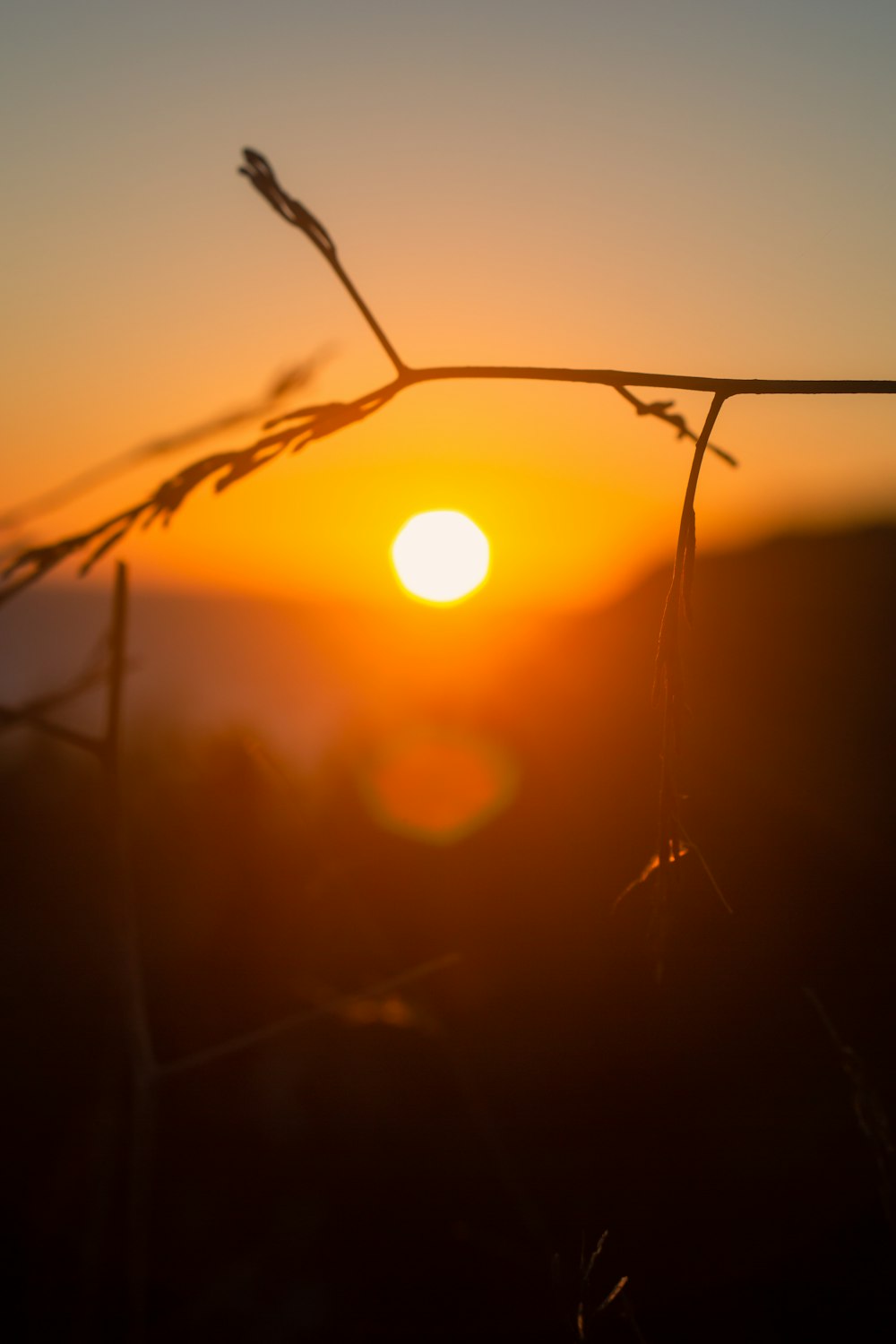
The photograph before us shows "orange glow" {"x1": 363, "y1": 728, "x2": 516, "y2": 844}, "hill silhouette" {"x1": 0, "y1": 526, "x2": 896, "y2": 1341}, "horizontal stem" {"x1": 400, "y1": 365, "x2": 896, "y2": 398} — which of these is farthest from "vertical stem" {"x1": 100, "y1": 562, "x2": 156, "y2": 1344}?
"orange glow" {"x1": 363, "y1": 728, "x2": 516, "y2": 844}

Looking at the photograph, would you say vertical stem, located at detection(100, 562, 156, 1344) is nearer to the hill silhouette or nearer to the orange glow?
the hill silhouette

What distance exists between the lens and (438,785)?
16.0 feet

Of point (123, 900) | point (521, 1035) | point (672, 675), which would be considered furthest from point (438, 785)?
point (672, 675)

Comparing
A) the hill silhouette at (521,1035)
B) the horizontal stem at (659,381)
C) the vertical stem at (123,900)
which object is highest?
the horizontal stem at (659,381)

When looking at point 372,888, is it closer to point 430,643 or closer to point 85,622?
point 430,643

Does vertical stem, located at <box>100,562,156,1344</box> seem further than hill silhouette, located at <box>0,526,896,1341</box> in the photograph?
No

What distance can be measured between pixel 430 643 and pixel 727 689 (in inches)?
264

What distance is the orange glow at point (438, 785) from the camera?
3830 millimetres

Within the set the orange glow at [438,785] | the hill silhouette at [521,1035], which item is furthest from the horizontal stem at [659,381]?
the orange glow at [438,785]

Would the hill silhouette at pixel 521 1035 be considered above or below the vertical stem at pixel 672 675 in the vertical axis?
below

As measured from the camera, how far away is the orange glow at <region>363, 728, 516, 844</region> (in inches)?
151

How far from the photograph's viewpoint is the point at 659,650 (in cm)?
98

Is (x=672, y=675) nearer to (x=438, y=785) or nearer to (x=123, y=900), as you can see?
(x=123, y=900)

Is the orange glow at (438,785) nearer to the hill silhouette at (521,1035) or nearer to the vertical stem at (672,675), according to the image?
the hill silhouette at (521,1035)
